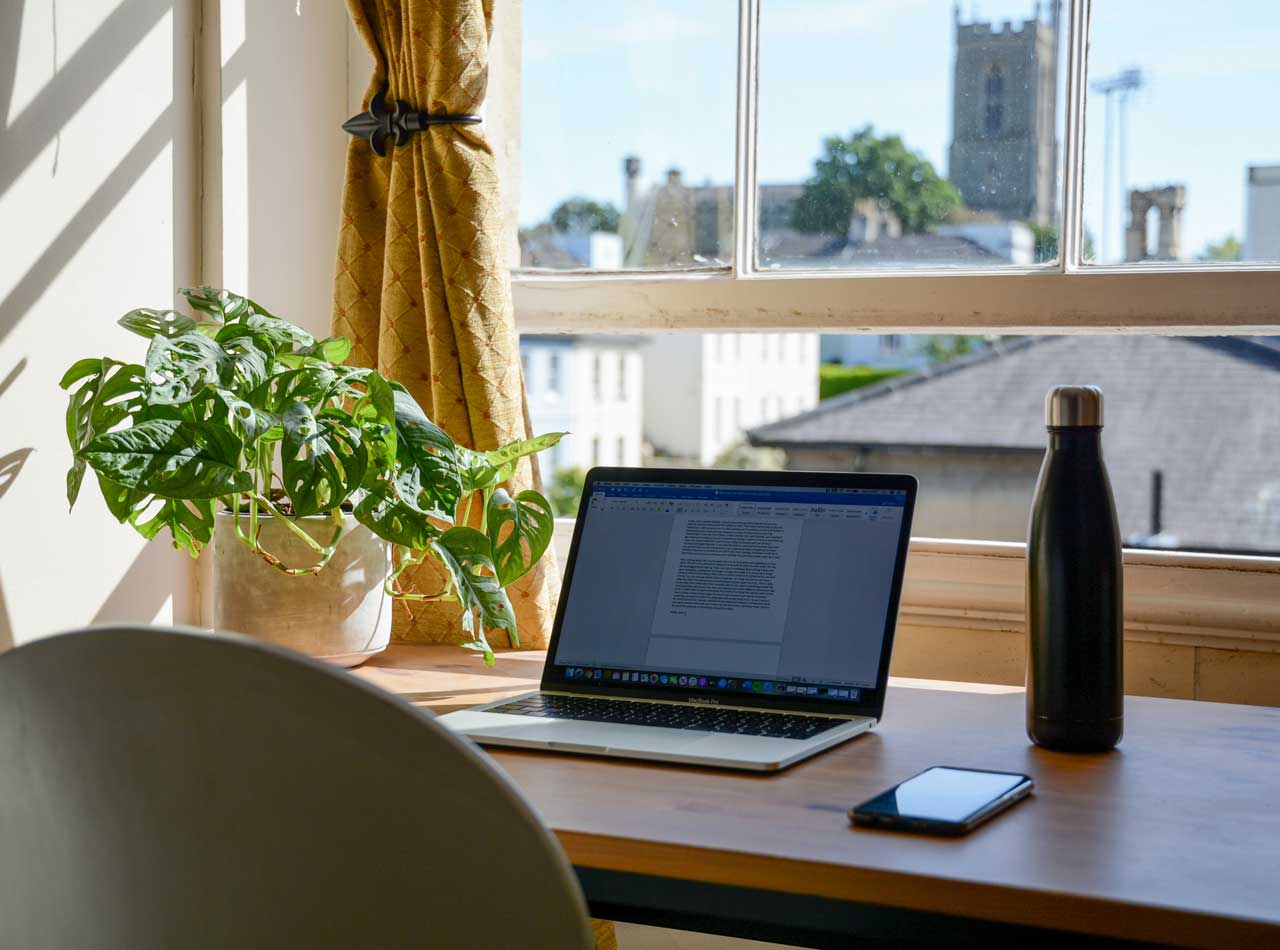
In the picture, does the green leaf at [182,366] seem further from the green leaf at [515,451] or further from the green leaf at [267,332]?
the green leaf at [515,451]

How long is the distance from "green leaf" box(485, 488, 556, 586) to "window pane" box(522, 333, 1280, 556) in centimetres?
615

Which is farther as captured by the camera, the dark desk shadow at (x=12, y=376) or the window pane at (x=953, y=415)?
the window pane at (x=953, y=415)

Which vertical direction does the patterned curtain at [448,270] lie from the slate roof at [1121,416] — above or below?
above

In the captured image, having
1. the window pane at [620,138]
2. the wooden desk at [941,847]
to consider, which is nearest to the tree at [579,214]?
the window pane at [620,138]

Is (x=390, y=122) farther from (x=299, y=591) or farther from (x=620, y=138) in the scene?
(x=299, y=591)

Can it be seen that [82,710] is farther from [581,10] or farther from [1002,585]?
[581,10]

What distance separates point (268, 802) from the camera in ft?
1.73

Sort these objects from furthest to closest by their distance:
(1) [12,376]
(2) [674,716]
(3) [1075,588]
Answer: (1) [12,376] < (2) [674,716] < (3) [1075,588]

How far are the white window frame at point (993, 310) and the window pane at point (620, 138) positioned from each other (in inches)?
2.5

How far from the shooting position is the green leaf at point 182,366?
1.15 meters

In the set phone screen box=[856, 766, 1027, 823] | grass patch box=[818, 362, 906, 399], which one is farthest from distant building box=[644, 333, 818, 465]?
phone screen box=[856, 766, 1027, 823]

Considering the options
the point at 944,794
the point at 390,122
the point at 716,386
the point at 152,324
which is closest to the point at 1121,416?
the point at 716,386

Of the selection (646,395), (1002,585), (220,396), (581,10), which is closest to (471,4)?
(581,10)

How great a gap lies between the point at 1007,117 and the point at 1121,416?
9.73 m
